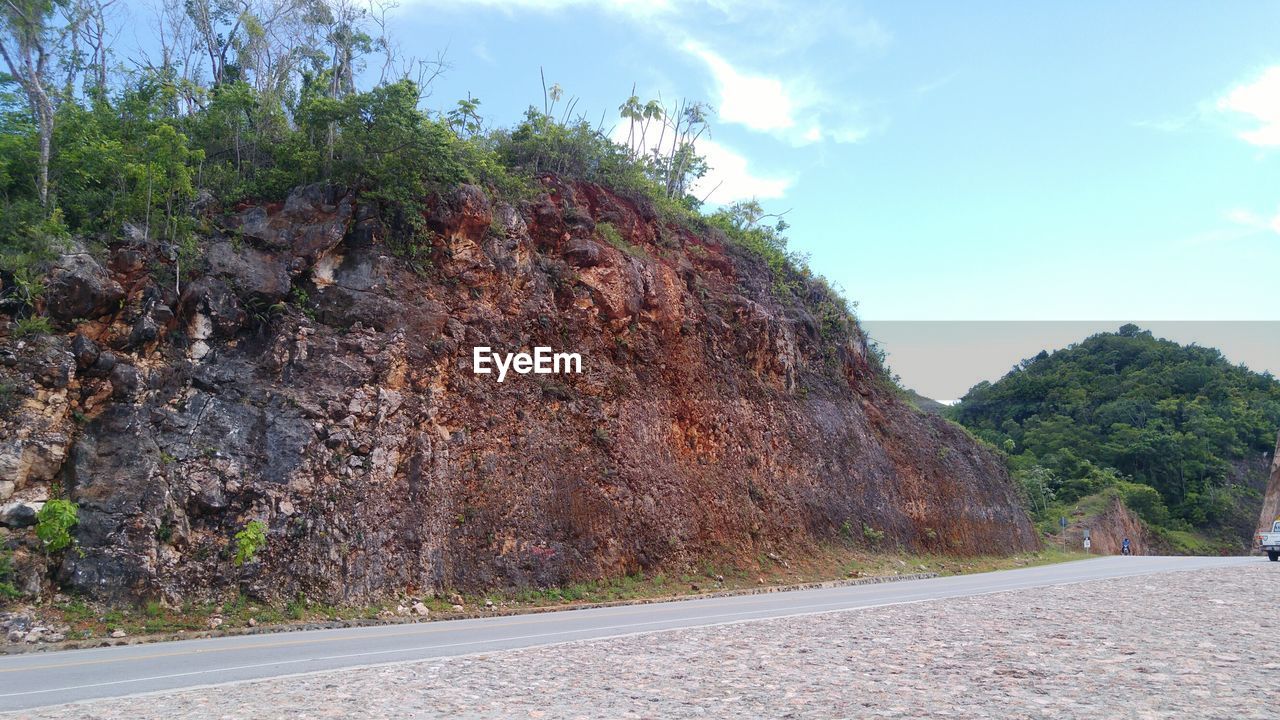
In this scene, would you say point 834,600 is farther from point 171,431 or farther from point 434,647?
point 171,431

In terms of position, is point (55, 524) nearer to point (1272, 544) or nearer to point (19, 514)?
point (19, 514)

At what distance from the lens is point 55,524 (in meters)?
13.4

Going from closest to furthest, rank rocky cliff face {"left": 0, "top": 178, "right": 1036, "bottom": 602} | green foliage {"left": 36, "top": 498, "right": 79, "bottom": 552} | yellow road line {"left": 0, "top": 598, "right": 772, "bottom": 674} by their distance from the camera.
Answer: yellow road line {"left": 0, "top": 598, "right": 772, "bottom": 674}, green foliage {"left": 36, "top": 498, "right": 79, "bottom": 552}, rocky cliff face {"left": 0, "top": 178, "right": 1036, "bottom": 602}

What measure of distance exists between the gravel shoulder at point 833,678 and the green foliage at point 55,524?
8.20m

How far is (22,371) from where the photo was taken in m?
14.7

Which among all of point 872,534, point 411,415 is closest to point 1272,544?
point 872,534

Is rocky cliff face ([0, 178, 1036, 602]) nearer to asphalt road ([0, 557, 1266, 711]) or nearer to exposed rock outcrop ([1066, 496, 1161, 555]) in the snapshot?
asphalt road ([0, 557, 1266, 711])

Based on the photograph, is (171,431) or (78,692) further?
(171,431)

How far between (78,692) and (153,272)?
12.2m

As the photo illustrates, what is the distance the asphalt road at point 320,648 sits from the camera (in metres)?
7.87

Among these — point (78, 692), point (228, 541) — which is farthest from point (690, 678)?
point (228, 541)

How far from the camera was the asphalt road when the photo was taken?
787 centimetres


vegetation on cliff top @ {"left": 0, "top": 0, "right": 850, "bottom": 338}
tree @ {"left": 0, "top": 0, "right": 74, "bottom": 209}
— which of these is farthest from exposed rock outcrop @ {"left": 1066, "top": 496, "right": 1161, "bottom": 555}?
tree @ {"left": 0, "top": 0, "right": 74, "bottom": 209}

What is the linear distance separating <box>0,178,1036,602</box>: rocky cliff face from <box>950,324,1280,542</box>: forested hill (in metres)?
33.0
